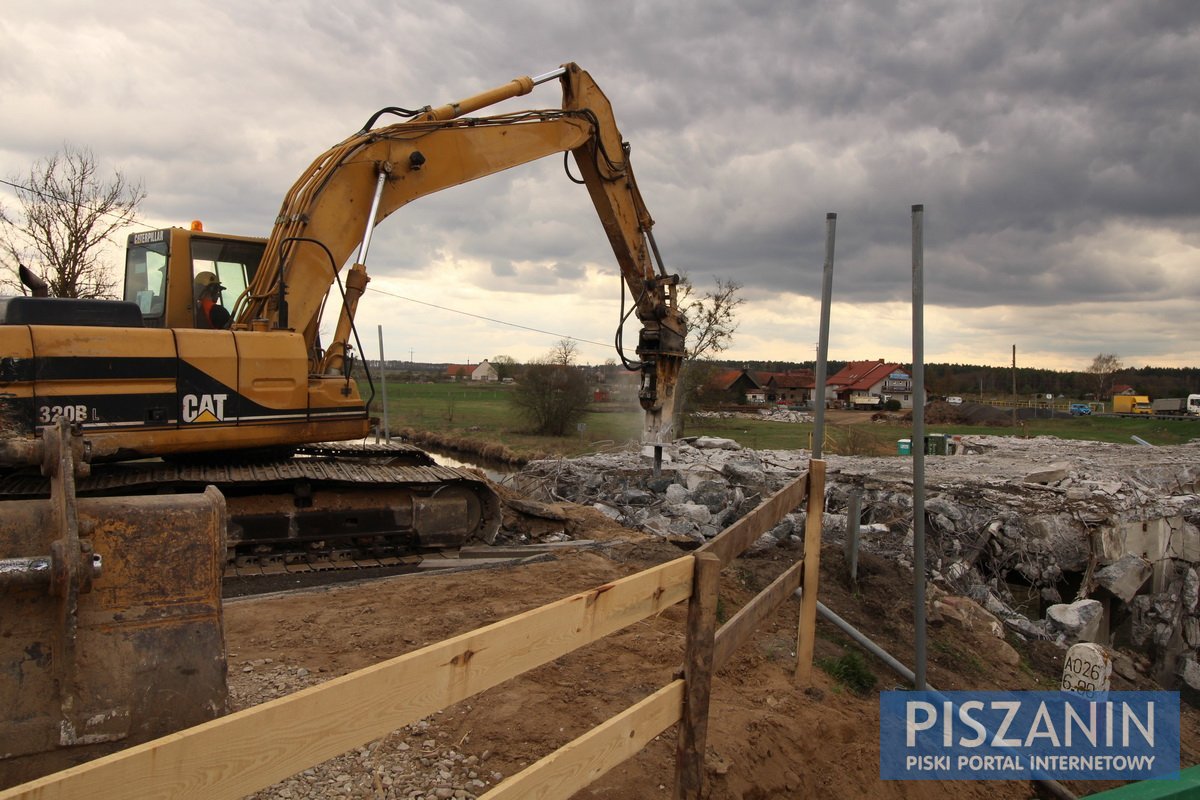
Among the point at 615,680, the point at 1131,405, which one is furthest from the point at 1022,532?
the point at 1131,405

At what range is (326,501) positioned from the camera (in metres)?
7.83

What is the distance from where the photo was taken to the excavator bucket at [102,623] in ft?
8.03

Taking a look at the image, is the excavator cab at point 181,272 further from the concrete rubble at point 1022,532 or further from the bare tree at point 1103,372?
the bare tree at point 1103,372

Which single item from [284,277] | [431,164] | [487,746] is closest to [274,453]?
[284,277]

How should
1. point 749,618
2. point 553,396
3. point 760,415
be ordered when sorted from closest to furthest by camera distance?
point 749,618, point 553,396, point 760,415

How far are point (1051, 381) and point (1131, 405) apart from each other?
29.5 metres

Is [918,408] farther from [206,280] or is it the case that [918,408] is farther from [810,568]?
[206,280]

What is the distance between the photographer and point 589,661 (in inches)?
198

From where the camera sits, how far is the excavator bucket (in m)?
2.45

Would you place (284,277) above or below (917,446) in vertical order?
above

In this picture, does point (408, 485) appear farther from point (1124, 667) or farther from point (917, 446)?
point (1124, 667)

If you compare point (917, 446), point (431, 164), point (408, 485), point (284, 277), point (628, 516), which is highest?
point (431, 164)

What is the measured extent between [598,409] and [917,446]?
28864 millimetres

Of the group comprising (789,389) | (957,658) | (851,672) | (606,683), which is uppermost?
(789,389)
